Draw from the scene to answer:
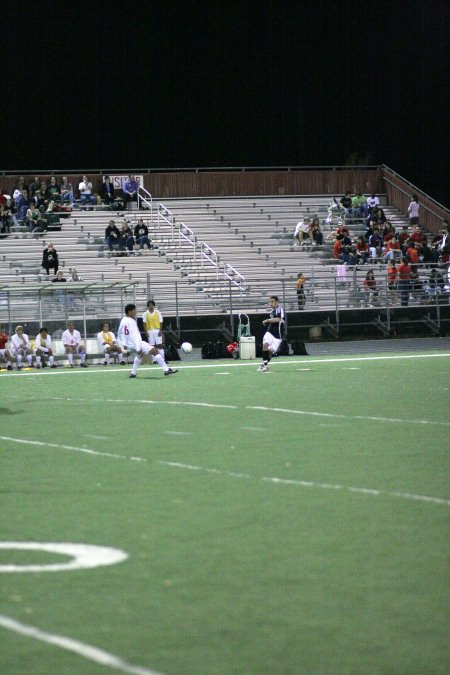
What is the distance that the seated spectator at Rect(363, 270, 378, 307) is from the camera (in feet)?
127

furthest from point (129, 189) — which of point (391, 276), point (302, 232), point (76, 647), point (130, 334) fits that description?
point (76, 647)

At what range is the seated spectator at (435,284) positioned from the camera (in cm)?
3896

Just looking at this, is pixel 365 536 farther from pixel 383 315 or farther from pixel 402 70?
pixel 402 70

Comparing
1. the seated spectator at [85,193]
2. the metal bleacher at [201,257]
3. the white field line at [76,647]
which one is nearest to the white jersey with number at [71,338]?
the metal bleacher at [201,257]

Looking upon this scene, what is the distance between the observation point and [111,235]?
40.7 m

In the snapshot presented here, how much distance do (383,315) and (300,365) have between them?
11446 millimetres

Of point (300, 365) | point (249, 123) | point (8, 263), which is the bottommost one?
point (300, 365)

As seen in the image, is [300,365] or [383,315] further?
[383,315]

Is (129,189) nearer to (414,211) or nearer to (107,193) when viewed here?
(107,193)

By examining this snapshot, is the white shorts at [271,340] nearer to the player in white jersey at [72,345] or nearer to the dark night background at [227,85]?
the player in white jersey at [72,345]

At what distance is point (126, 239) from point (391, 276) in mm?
9240

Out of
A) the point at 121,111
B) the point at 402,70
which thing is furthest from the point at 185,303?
the point at 402,70

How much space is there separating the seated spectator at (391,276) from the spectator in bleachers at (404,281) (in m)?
0.17

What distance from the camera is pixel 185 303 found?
36188 mm
